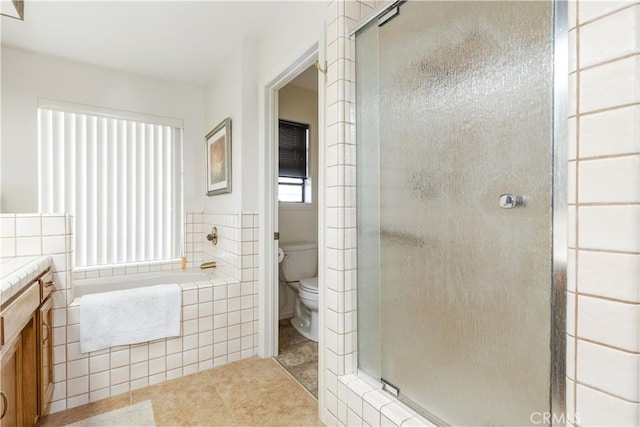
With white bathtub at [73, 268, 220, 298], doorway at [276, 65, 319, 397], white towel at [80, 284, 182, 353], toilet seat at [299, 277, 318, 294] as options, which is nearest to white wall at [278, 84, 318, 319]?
Result: doorway at [276, 65, 319, 397]

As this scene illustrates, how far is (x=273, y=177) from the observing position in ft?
7.31

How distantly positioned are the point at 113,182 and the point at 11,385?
1.92m

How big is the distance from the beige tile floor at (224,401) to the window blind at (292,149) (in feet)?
5.84

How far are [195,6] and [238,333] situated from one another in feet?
7.07

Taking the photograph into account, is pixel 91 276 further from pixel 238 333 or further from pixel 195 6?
pixel 195 6

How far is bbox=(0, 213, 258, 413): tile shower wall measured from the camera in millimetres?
1620

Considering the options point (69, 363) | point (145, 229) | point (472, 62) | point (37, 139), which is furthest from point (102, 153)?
point (472, 62)

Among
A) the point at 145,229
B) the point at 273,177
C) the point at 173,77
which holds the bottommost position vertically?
the point at 145,229

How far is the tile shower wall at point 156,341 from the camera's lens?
1620 mm

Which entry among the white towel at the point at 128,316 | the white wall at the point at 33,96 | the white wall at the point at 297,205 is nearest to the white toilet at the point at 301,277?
the white wall at the point at 297,205

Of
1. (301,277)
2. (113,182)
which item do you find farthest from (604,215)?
(113,182)

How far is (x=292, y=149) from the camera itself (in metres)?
3.05

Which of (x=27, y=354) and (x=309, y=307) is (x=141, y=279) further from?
(x=309, y=307)

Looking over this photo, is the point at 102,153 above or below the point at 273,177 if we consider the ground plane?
above
